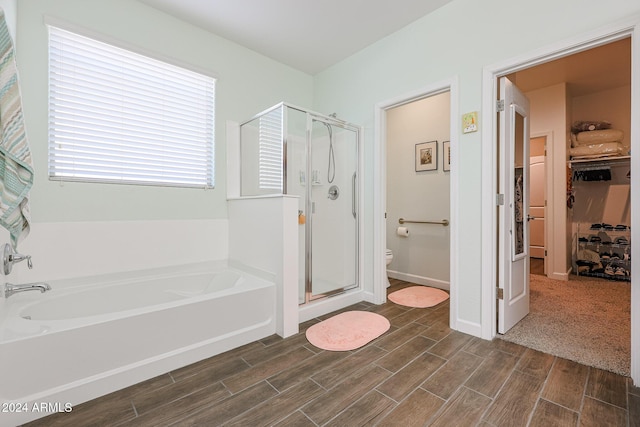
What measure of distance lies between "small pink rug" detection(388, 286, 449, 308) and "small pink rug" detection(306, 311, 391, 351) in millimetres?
521

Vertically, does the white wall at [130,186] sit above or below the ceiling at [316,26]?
below

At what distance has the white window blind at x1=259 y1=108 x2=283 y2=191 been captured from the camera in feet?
8.26

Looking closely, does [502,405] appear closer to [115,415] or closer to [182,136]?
[115,415]

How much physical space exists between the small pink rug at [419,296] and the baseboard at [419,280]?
95 millimetres

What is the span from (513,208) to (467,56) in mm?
1296

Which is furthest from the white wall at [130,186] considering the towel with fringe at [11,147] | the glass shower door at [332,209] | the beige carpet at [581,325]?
the beige carpet at [581,325]

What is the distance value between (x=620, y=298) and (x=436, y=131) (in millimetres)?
2746

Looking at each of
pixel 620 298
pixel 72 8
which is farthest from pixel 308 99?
pixel 620 298

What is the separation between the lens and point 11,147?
138cm

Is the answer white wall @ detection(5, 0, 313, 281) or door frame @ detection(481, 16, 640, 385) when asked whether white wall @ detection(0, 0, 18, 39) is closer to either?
white wall @ detection(5, 0, 313, 281)

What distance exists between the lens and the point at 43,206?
2039 mm

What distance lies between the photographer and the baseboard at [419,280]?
137 inches

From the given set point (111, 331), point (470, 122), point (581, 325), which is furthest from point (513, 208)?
point (111, 331)

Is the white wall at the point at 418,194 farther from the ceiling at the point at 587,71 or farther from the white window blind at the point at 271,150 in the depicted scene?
the white window blind at the point at 271,150
